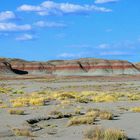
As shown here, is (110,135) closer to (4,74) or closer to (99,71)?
(4,74)

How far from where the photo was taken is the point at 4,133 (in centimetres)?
1495

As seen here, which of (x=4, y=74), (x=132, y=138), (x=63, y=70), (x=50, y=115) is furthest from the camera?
(x=63, y=70)

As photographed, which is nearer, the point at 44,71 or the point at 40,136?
the point at 40,136

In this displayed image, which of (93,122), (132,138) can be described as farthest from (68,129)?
(132,138)

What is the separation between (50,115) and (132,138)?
7267 mm

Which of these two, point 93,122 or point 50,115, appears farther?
point 50,115

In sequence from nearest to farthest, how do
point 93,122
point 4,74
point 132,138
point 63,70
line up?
point 132,138 → point 93,122 → point 4,74 → point 63,70

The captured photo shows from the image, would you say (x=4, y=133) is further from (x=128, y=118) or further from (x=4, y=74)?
(x=4, y=74)

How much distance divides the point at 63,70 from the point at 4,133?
18006cm

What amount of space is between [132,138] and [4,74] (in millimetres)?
152261

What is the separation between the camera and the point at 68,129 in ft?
52.2

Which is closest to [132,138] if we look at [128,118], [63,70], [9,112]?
[128,118]

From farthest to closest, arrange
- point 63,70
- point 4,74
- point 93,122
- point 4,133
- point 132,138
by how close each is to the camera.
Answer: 1. point 63,70
2. point 4,74
3. point 93,122
4. point 4,133
5. point 132,138

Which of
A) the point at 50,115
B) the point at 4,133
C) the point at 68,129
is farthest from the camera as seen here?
the point at 50,115
